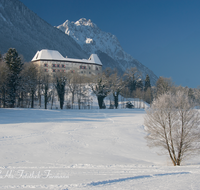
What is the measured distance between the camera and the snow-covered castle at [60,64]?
3206 inches

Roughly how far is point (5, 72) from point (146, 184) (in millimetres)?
41891

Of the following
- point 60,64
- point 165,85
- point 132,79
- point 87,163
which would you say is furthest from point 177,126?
point 60,64

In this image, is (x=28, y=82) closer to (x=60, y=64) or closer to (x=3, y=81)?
(x=3, y=81)

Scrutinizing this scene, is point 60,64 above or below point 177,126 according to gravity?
above

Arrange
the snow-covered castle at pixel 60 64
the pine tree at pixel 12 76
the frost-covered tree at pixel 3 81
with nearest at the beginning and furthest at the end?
the frost-covered tree at pixel 3 81, the pine tree at pixel 12 76, the snow-covered castle at pixel 60 64

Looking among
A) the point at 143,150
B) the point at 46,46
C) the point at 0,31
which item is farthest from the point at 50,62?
the point at 46,46

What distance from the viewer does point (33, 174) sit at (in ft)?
29.8

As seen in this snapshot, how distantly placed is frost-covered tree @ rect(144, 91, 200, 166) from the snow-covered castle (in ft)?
221

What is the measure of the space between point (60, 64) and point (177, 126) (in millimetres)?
72769

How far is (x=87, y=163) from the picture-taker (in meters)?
13.3

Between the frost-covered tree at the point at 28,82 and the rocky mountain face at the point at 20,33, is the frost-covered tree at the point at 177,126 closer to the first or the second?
the frost-covered tree at the point at 28,82

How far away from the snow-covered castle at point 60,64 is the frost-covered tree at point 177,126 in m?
67.4

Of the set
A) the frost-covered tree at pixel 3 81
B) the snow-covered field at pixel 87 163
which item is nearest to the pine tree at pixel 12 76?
the frost-covered tree at pixel 3 81

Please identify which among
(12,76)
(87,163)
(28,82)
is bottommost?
(87,163)
